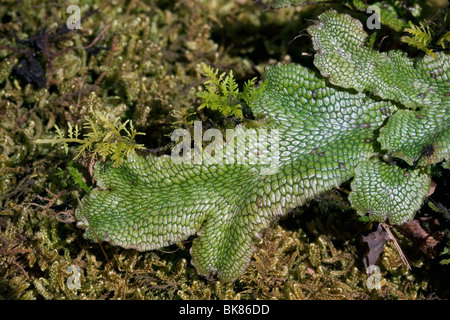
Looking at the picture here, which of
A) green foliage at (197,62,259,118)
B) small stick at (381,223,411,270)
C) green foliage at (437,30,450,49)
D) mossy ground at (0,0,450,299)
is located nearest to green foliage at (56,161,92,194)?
mossy ground at (0,0,450,299)

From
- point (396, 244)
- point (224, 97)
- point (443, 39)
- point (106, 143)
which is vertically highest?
point (443, 39)

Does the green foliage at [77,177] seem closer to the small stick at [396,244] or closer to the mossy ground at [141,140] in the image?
the mossy ground at [141,140]

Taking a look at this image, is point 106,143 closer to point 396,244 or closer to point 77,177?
point 77,177

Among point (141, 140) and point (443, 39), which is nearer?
point (443, 39)

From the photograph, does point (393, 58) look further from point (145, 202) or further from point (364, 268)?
point (145, 202)

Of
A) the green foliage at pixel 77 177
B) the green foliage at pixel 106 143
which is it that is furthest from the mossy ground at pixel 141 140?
the green foliage at pixel 106 143

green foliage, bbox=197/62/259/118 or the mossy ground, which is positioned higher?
green foliage, bbox=197/62/259/118

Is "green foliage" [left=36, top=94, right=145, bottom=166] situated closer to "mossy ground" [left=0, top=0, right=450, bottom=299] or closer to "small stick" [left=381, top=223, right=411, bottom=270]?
"mossy ground" [left=0, top=0, right=450, bottom=299]

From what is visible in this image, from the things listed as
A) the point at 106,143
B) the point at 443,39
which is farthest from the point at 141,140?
the point at 443,39
